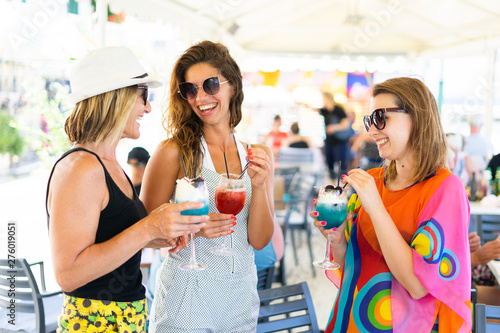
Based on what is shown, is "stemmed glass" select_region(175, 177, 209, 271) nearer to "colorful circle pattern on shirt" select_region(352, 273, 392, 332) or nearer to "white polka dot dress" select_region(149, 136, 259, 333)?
"white polka dot dress" select_region(149, 136, 259, 333)

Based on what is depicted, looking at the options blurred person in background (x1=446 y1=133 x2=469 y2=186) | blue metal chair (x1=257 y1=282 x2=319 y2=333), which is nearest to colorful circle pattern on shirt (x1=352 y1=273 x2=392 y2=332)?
blue metal chair (x1=257 y1=282 x2=319 y2=333)

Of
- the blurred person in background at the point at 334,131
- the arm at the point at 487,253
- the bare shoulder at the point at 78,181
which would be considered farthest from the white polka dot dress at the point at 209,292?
the blurred person in background at the point at 334,131

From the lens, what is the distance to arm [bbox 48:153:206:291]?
1.26 metres

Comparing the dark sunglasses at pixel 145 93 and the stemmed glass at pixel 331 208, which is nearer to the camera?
the dark sunglasses at pixel 145 93

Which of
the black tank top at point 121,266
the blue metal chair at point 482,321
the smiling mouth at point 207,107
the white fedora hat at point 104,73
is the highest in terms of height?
the white fedora hat at point 104,73

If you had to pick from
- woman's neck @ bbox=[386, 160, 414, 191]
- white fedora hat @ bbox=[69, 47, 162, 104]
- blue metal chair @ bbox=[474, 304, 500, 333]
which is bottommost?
blue metal chair @ bbox=[474, 304, 500, 333]

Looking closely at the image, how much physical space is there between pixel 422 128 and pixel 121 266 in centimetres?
110

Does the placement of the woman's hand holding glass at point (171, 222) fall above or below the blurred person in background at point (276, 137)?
below

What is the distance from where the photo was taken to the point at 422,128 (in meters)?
1.55

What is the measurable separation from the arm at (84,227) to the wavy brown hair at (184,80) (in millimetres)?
503

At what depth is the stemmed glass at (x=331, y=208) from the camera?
5.65ft

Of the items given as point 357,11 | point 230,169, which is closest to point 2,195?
point 230,169

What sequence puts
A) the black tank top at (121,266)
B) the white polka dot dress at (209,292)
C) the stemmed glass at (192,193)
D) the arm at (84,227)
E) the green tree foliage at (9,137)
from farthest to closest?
the green tree foliage at (9,137) → the white polka dot dress at (209,292) → the stemmed glass at (192,193) → the black tank top at (121,266) → the arm at (84,227)

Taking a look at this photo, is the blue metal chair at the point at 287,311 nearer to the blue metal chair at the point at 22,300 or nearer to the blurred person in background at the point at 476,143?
the blue metal chair at the point at 22,300
